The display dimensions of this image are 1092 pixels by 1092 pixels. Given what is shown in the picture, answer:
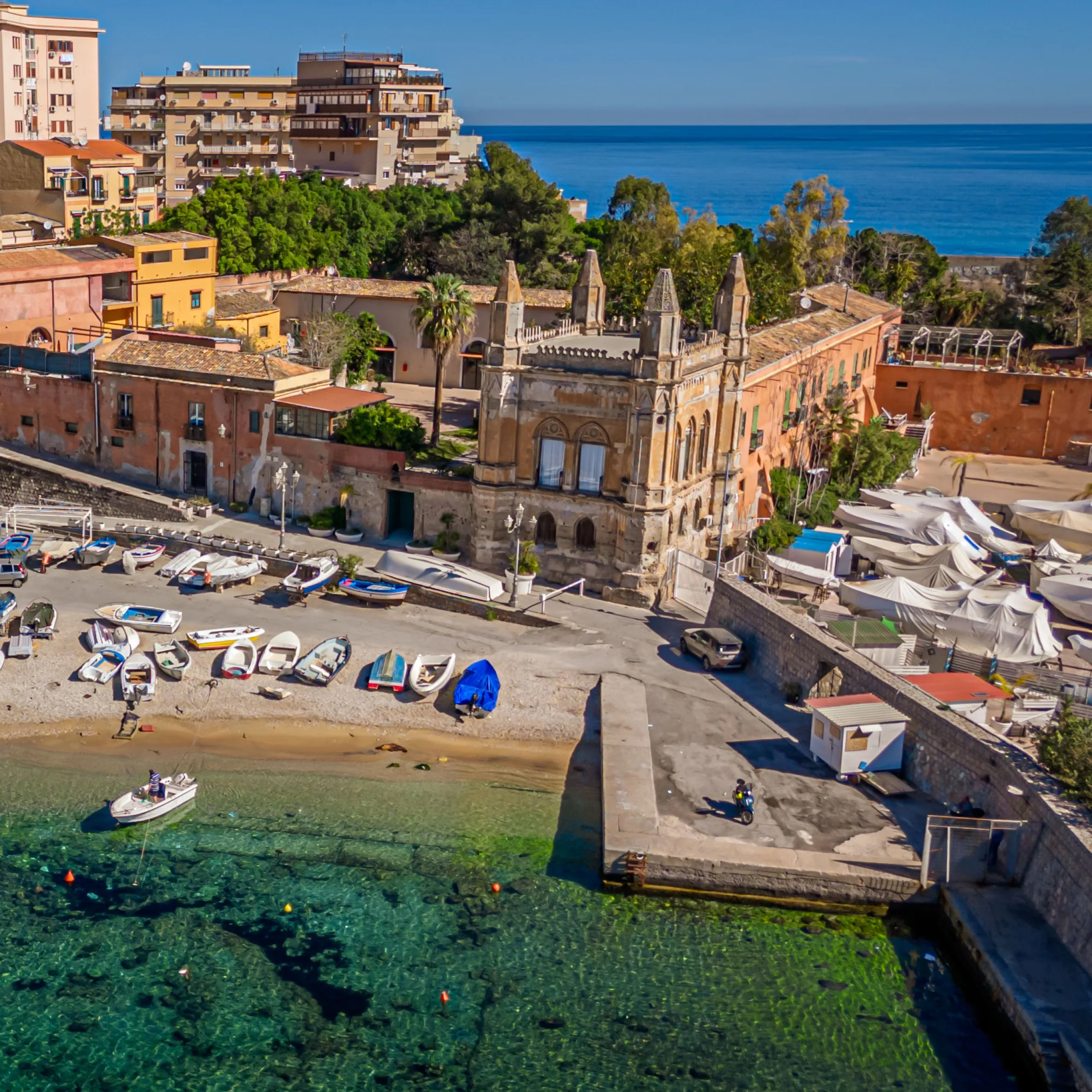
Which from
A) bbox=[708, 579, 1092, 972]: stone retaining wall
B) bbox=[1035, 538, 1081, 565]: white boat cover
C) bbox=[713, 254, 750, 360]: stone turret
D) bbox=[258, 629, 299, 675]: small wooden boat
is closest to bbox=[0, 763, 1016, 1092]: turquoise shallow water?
bbox=[708, 579, 1092, 972]: stone retaining wall

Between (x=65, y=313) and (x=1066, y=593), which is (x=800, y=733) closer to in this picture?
(x=1066, y=593)

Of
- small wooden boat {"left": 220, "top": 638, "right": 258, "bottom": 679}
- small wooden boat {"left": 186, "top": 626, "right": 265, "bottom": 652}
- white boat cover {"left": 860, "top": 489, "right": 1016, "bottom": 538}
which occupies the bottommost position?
small wooden boat {"left": 220, "top": 638, "right": 258, "bottom": 679}

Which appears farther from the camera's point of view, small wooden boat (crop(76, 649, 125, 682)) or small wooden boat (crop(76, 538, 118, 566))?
small wooden boat (crop(76, 538, 118, 566))

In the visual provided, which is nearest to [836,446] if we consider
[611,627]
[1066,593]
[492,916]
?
[1066,593]

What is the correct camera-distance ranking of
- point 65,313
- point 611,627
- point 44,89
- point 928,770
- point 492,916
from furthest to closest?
point 44,89 → point 65,313 → point 611,627 → point 928,770 → point 492,916

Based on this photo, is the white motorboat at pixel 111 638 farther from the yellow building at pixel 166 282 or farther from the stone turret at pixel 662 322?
the yellow building at pixel 166 282

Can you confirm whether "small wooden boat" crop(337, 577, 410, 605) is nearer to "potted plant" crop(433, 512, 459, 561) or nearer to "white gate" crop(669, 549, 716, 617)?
"potted plant" crop(433, 512, 459, 561)

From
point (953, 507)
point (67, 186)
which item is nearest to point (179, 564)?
point (953, 507)
